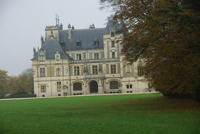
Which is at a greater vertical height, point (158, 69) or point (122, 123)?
point (158, 69)

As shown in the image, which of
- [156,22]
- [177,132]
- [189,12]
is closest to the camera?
[177,132]

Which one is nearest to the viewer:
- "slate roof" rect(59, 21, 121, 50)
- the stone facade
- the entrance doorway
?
the stone facade

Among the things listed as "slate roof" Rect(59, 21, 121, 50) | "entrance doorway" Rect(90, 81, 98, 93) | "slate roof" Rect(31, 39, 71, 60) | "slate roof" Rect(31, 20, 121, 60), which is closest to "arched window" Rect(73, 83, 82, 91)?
"entrance doorway" Rect(90, 81, 98, 93)

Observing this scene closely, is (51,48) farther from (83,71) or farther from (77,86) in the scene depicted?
(77,86)

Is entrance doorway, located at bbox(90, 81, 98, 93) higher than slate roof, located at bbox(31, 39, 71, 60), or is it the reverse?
slate roof, located at bbox(31, 39, 71, 60)

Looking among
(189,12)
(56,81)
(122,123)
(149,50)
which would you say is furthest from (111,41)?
(122,123)

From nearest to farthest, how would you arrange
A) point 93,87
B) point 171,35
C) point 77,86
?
point 171,35 → point 77,86 → point 93,87

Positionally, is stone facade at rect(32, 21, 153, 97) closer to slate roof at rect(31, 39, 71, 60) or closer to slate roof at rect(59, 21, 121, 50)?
slate roof at rect(31, 39, 71, 60)

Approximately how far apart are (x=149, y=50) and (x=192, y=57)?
4.18 meters

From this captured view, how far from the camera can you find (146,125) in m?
10.4

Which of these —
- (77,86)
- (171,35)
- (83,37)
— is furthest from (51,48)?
(171,35)

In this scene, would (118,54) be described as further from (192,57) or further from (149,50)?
(192,57)

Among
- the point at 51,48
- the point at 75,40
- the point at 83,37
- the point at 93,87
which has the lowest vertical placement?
the point at 93,87

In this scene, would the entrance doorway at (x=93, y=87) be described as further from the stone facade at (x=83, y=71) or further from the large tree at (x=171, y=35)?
the large tree at (x=171, y=35)
